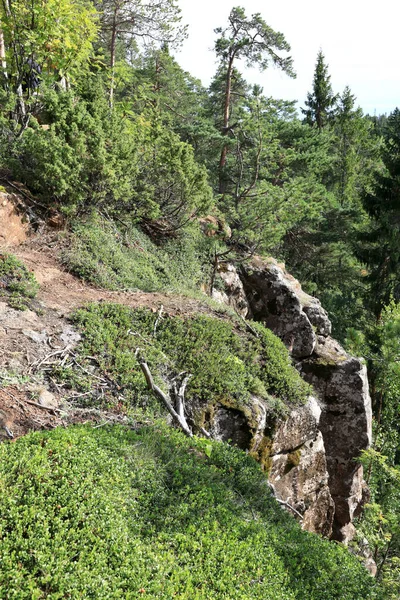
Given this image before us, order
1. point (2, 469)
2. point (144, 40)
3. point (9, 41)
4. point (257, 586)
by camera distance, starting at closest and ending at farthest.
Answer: point (2, 469), point (257, 586), point (9, 41), point (144, 40)

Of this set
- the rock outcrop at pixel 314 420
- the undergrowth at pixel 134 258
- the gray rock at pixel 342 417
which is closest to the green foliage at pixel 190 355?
the rock outcrop at pixel 314 420

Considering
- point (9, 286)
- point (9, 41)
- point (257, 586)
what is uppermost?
point (9, 41)

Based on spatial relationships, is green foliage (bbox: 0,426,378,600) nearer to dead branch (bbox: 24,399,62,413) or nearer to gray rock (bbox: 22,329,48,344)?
dead branch (bbox: 24,399,62,413)

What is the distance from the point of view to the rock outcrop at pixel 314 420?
20.3 feet

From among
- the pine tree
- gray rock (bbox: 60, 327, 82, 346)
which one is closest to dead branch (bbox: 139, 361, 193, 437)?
gray rock (bbox: 60, 327, 82, 346)

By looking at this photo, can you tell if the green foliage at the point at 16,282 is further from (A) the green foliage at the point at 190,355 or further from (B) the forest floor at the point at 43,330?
(A) the green foliage at the point at 190,355

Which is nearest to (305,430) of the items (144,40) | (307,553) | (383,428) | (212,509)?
(307,553)

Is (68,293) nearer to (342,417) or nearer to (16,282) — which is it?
(16,282)

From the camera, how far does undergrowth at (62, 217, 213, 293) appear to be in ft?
22.1

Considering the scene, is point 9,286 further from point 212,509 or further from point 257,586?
point 257,586

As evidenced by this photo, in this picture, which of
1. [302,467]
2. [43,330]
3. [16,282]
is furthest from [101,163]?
[302,467]

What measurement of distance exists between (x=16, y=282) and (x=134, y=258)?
3404 mm

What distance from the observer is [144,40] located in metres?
11.2

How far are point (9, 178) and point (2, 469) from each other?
20.0ft
